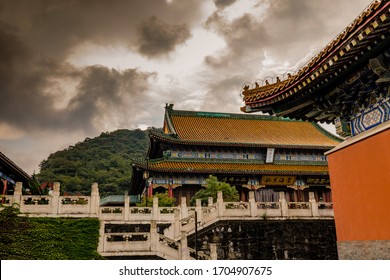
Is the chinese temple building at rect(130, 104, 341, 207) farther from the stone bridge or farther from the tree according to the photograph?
the stone bridge

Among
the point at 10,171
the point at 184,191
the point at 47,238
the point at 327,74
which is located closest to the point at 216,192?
the point at 184,191

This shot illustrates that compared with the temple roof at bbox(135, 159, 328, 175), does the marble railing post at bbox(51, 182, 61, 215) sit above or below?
below

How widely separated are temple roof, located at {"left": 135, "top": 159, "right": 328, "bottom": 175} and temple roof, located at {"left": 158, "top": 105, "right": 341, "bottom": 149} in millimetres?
1153

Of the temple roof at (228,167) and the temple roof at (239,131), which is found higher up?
the temple roof at (239,131)

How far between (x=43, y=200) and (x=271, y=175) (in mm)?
12868

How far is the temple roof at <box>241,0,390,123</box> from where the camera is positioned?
16.1ft

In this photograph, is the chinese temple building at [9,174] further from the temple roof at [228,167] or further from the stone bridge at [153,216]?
the temple roof at [228,167]

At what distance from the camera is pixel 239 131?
25.2m

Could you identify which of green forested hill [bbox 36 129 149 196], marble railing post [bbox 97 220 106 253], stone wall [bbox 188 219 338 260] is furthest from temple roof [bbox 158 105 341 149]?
marble railing post [bbox 97 220 106 253]

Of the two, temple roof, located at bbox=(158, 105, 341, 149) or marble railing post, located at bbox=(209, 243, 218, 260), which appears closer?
marble railing post, located at bbox=(209, 243, 218, 260)

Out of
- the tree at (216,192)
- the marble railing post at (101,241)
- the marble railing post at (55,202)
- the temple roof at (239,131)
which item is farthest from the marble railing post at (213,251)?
the temple roof at (239,131)

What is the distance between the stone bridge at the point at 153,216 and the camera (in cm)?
1077

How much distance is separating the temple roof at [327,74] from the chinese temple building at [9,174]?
8.88 m

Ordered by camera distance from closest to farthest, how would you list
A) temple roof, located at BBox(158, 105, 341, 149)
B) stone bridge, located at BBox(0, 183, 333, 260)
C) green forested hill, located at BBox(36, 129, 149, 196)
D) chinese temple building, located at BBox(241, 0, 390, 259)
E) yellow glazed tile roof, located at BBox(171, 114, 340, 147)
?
chinese temple building, located at BBox(241, 0, 390, 259) < stone bridge, located at BBox(0, 183, 333, 260) < temple roof, located at BBox(158, 105, 341, 149) < yellow glazed tile roof, located at BBox(171, 114, 340, 147) < green forested hill, located at BBox(36, 129, 149, 196)
